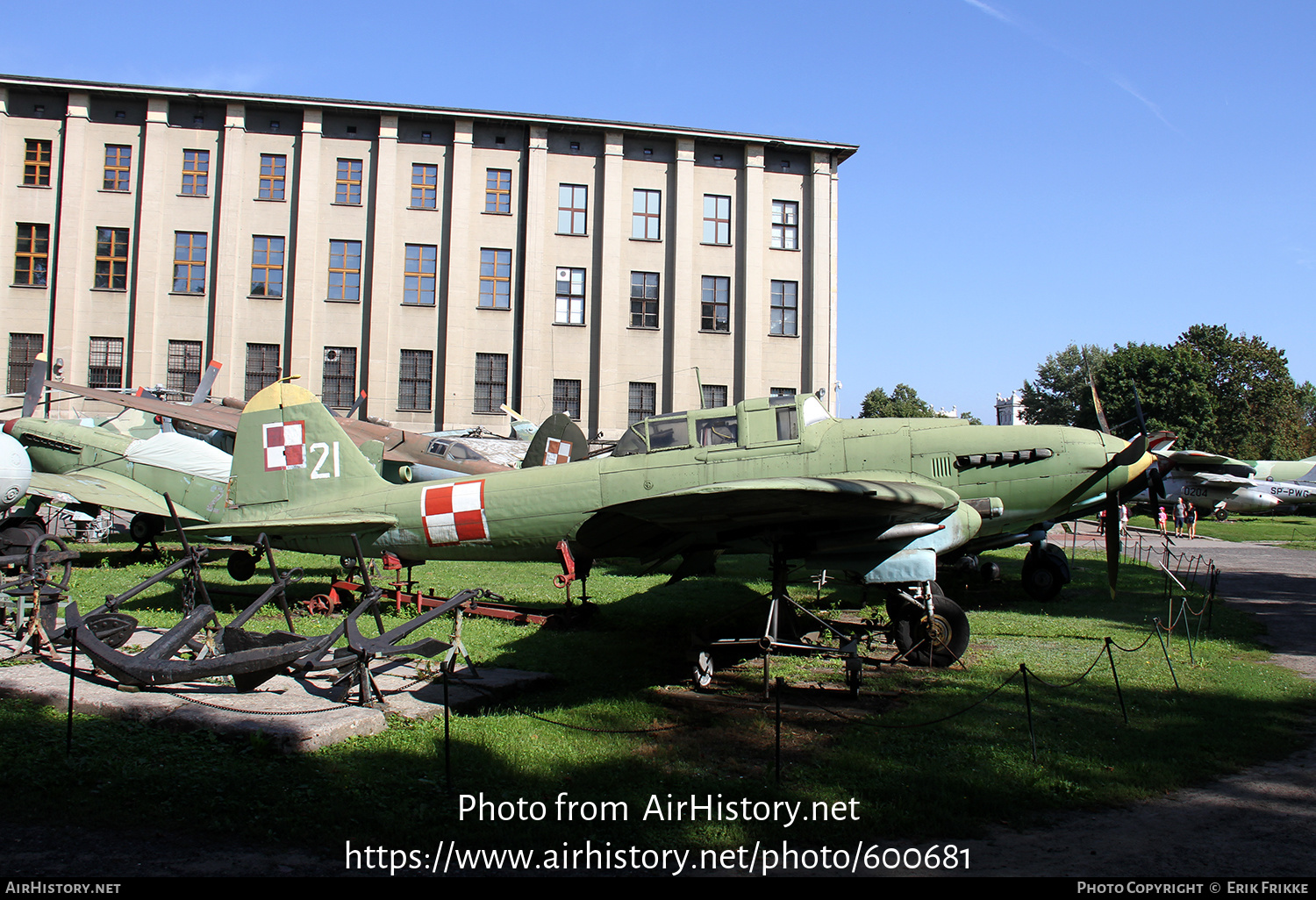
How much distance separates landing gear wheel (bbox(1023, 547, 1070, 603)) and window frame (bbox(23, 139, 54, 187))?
37.3 metres

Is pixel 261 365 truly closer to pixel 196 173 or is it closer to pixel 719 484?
pixel 196 173

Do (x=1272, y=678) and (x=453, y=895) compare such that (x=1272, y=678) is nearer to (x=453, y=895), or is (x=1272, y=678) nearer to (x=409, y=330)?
(x=453, y=895)

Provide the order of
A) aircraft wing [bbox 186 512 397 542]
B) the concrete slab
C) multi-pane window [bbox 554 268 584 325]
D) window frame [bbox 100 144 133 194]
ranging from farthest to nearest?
multi-pane window [bbox 554 268 584 325]
window frame [bbox 100 144 133 194]
aircraft wing [bbox 186 512 397 542]
the concrete slab

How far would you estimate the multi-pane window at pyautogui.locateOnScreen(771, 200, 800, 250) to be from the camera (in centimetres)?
3316

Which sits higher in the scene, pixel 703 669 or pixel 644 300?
pixel 644 300

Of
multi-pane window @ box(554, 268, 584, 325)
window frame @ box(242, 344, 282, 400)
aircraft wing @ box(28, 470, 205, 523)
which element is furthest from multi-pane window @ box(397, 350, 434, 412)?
aircraft wing @ box(28, 470, 205, 523)

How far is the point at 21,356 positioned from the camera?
2983cm

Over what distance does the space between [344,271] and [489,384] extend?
7.35 metres

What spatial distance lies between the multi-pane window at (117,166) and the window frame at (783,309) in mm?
26505

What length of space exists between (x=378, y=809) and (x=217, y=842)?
0.84 metres

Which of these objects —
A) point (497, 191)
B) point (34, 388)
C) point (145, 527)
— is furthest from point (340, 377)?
point (145, 527)

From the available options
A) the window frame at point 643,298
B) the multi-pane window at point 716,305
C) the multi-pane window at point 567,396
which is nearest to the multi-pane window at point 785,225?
the multi-pane window at point 716,305

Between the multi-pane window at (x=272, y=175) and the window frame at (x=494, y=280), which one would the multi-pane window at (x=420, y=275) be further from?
the multi-pane window at (x=272, y=175)

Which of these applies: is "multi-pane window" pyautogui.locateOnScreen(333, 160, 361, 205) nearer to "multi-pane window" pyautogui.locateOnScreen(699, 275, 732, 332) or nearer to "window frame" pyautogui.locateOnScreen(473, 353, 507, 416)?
"window frame" pyautogui.locateOnScreen(473, 353, 507, 416)
